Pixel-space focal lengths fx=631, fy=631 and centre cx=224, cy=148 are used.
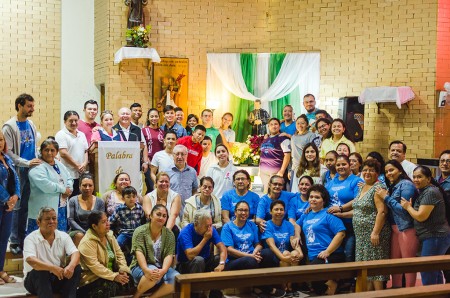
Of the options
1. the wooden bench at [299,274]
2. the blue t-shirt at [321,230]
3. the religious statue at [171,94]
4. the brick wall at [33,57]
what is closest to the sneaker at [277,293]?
the blue t-shirt at [321,230]

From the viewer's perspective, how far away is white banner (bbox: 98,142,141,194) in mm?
7355

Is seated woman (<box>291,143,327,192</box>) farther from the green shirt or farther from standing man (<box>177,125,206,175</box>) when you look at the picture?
the green shirt

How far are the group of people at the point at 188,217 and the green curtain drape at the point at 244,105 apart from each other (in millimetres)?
4084

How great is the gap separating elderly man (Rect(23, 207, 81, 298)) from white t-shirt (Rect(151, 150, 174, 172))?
7.19 feet

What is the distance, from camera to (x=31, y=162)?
6422 millimetres

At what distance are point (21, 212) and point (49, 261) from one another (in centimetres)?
124

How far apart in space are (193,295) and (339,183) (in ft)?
6.71

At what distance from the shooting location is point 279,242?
6887 millimetres

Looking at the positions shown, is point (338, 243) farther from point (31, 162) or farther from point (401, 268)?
point (31, 162)

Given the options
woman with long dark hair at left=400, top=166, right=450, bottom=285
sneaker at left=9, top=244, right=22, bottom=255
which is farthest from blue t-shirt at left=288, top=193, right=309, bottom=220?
sneaker at left=9, top=244, right=22, bottom=255

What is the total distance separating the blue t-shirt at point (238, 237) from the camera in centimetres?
678

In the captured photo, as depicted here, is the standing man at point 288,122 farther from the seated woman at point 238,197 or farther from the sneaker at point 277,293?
the sneaker at point 277,293

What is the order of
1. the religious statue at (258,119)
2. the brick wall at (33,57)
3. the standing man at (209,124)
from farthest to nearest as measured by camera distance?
the religious statue at (258,119), the brick wall at (33,57), the standing man at (209,124)

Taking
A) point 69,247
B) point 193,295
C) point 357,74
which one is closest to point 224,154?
point 193,295
